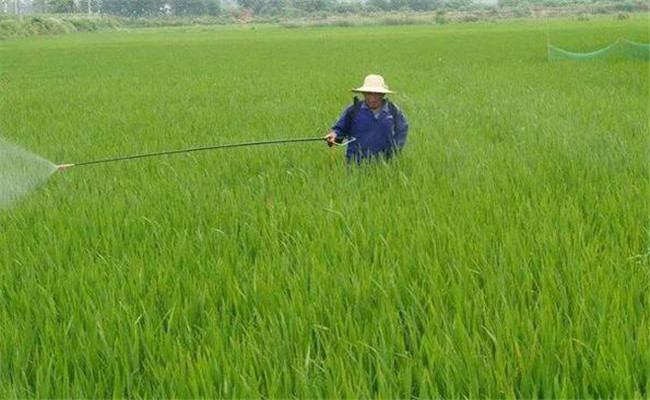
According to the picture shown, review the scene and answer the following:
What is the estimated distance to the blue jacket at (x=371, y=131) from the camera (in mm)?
4090

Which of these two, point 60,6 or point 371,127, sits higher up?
point 60,6

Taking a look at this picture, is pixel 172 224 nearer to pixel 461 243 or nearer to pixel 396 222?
pixel 396 222

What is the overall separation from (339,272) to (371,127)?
2101 mm

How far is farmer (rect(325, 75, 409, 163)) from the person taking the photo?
4.09 meters

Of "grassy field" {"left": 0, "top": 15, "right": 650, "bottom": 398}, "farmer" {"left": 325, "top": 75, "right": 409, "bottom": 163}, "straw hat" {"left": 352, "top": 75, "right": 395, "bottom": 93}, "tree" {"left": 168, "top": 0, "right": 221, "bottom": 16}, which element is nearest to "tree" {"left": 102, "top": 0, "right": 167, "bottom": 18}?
"tree" {"left": 168, "top": 0, "right": 221, "bottom": 16}

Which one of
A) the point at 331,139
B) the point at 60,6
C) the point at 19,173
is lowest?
the point at 19,173

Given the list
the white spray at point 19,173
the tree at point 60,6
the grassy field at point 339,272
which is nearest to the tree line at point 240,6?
the tree at point 60,6

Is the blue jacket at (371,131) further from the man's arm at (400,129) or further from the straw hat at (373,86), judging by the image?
the straw hat at (373,86)

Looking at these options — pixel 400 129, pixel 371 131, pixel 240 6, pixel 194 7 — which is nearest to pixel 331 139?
pixel 371 131

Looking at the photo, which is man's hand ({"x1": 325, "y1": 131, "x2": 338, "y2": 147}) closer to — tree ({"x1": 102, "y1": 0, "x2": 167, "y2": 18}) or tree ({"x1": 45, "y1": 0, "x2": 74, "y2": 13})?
tree ({"x1": 45, "y1": 0, "x2": 74, "y2": 13})

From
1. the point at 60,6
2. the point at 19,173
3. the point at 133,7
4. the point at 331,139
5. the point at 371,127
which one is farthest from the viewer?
the point at 133,7

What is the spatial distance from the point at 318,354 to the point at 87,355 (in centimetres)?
55

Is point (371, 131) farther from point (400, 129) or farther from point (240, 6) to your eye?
point (240, 6)

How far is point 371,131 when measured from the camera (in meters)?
4.09
